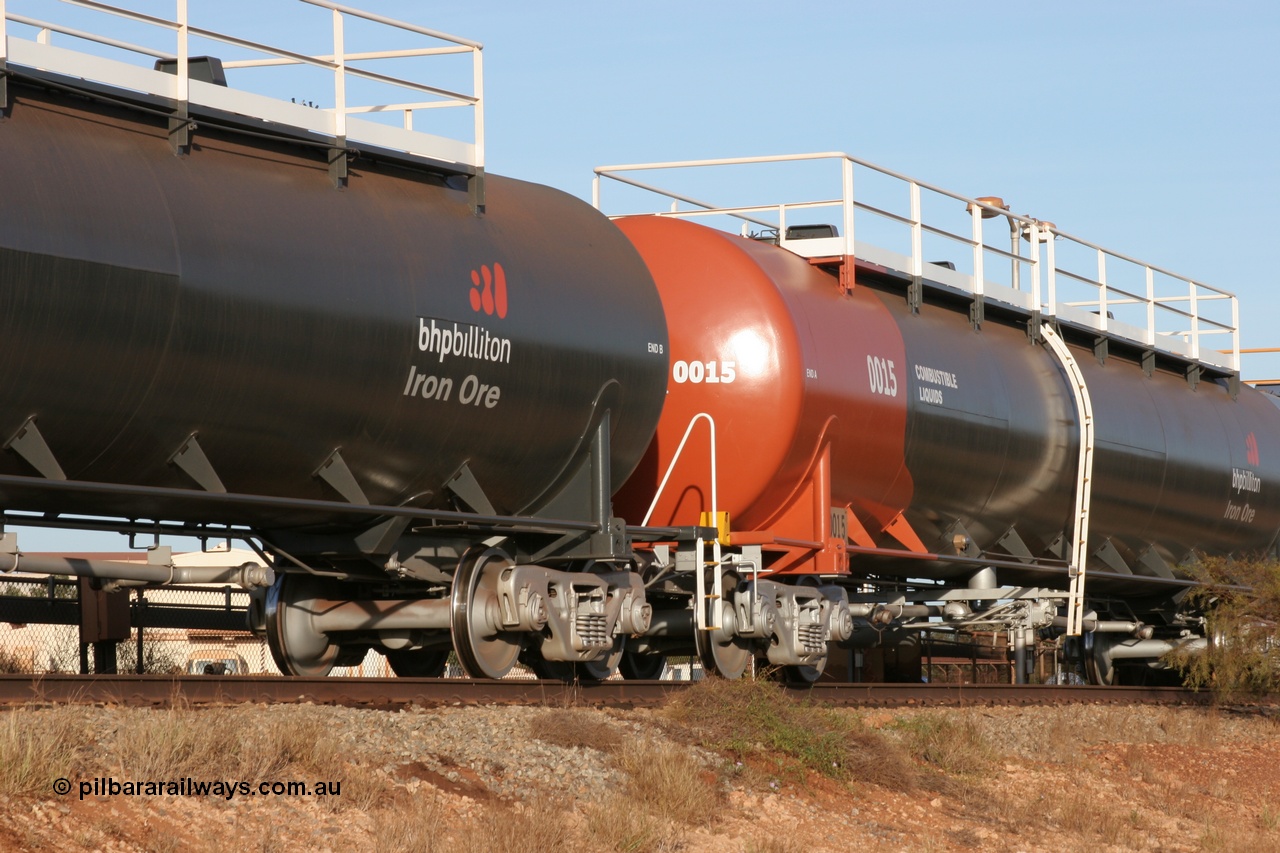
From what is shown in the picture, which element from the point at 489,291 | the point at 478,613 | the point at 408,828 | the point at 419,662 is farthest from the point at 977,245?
the point at 408,828

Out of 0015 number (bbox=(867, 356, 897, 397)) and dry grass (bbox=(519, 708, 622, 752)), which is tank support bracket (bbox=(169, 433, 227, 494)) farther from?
0015 number (bbox=(867, 356, 897, 397))

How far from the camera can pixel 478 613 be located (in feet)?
43.0

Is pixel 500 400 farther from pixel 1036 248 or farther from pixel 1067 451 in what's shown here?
pixel 1036 248

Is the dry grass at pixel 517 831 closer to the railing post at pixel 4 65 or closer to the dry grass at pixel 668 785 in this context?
the dry grass at pixel 668 785

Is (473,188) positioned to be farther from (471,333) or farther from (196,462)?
(196,462)

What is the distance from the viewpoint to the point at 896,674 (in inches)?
906

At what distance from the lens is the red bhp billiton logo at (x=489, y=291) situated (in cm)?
1255

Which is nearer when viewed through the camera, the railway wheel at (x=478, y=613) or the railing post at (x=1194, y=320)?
the railway wheel at (x=478, y=613)

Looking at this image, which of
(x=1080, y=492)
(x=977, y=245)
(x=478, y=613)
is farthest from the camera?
(x=1080, y=492)

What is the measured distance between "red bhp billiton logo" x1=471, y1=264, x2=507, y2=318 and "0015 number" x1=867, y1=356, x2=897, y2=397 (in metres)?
4.83

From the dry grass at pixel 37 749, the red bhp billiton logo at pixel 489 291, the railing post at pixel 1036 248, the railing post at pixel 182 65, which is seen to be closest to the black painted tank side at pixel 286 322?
the red bhp billiton logo at pixel 489 291

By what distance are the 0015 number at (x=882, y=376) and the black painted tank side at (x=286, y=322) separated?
2826mm

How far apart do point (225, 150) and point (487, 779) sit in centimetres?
457

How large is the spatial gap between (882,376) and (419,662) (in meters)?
5.33
